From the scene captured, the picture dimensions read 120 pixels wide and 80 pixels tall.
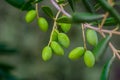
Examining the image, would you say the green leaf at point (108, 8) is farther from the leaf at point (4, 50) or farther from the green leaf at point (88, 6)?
the leaf at point (4, 50)

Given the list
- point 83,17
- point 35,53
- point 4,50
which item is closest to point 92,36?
point 83,17

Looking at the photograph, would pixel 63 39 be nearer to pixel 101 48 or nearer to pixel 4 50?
pixel 101 48

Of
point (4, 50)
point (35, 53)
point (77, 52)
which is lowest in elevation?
point (35, 53)

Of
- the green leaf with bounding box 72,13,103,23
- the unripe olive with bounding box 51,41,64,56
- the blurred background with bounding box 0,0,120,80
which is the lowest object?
the blurred background with bounding box 0,0,120,80

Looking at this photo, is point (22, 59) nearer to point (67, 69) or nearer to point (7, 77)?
point (67, 69)

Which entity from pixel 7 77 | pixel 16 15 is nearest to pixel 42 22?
pixel 7 77

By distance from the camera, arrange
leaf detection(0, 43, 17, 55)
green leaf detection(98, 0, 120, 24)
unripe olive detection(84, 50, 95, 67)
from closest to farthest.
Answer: green leaf detection(98, 0, 120, 24) → unripe olive detection(84, 50, 95, 67) → leaf detection(0, 43, 17, 55)

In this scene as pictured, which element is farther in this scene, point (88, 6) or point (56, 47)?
point (56, 47)

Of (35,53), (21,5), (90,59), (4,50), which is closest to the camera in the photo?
(90,59)

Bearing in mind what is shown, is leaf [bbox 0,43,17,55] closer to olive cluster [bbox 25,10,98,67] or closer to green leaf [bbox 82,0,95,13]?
olive cluster [bbox 25,10,98,67]

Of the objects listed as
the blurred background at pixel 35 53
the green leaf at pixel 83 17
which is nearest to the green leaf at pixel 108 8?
the green leaf at pixel 83 17

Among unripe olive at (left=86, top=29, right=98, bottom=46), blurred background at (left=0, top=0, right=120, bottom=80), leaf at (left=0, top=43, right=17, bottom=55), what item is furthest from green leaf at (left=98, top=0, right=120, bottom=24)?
blurred background at (left=0, top=0, right=120, bottom=80)
